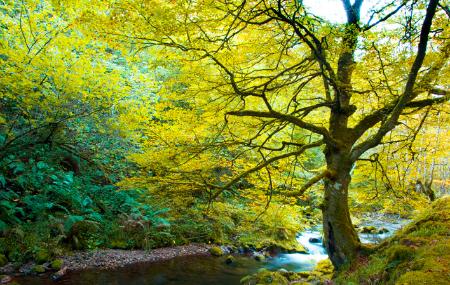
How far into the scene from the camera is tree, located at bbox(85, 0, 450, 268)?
4047 millimetres

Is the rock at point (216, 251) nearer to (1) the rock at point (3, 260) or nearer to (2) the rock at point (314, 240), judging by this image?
(2) the rock at point (314, 240)

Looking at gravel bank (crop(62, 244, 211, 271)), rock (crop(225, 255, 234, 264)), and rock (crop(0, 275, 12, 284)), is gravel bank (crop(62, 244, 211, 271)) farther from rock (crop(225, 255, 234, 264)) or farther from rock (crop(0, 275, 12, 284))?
rock (crop(0, 275, 12, 284))

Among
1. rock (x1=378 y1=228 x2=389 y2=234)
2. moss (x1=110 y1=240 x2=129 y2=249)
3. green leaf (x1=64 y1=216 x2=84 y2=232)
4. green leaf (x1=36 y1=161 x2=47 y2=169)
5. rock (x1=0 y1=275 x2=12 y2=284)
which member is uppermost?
green leaf (x1=36 y1=161 x2=47 y2=169)

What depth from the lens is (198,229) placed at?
1332cm

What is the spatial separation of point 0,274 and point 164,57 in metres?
6.64

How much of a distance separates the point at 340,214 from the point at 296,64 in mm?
2885

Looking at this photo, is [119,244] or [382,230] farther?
[382,230]

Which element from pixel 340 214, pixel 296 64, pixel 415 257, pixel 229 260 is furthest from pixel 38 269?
Answer: pixel 415 257

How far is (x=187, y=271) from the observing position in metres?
9.65

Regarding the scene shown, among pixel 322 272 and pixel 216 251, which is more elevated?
pixel 216 251

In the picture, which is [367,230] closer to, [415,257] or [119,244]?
[119,244]

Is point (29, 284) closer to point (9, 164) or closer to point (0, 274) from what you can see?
point (0, 274)

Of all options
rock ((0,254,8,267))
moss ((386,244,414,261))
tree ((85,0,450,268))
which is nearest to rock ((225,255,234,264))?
tree ((85,0,450,268))

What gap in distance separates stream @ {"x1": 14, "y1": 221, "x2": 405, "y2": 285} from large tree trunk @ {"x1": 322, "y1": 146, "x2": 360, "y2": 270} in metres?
4.15
